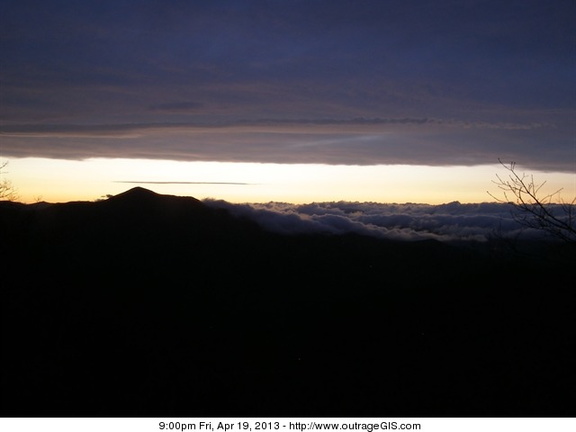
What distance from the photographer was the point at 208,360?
36.9 metres

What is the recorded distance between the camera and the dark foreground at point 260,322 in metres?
18.8

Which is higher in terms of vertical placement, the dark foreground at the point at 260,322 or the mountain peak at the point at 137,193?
the mountain peak at the point at 137,193

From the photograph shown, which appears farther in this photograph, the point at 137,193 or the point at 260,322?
the point at 137,193

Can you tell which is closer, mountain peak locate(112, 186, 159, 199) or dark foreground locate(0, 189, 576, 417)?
dark foreground locate(0, 189, 576, 417)

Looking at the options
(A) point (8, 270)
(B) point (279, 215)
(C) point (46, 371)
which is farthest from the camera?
(B) point (279, 215)

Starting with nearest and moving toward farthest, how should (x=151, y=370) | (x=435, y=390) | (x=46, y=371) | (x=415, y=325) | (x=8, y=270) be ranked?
1. (x=46, y=371)
2. (x=8, y=270)
3. (x=151, y=370)
4. (x=435, y=390)
5. (x=415, y=325)

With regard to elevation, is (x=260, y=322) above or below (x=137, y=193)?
below

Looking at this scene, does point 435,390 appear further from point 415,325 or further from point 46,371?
point 415,325

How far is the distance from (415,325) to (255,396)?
137ft

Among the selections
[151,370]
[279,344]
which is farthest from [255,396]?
[279,344]

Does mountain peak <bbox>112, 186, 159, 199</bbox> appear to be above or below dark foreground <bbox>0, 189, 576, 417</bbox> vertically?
above

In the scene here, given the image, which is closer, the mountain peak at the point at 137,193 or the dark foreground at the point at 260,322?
the dark foreground at the point at 260,322

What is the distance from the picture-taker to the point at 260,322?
65188mm

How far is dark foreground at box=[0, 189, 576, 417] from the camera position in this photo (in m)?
18.8
